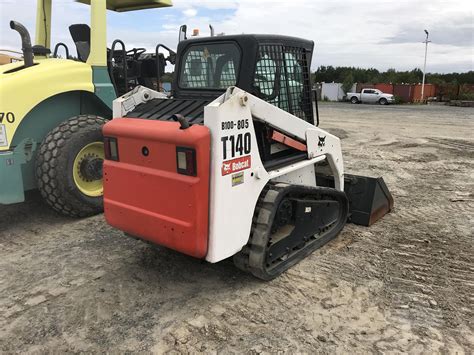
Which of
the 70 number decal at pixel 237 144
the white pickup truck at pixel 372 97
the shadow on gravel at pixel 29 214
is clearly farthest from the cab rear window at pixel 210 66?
the white pickup truck at pixel 372 97

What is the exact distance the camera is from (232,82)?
11.7 feet

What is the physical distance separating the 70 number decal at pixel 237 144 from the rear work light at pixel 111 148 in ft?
3.22

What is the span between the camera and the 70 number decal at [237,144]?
2908 mm

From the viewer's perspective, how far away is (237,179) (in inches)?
120

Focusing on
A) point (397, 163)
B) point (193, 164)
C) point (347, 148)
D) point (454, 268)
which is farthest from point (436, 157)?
point (193, 164)

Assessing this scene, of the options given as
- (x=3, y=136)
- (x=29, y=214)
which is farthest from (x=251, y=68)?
(x=29, y=214)

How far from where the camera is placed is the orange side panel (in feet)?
9.39

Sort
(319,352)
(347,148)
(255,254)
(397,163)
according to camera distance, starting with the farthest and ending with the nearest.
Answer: (347,148)
(397,163)
(255,254)
(319,352)

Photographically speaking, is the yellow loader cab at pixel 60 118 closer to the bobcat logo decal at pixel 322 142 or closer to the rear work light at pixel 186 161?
the rear work light at pixel 186 161

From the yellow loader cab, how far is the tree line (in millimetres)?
37117

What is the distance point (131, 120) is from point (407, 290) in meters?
2.53

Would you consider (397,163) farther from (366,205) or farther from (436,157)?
(366,205)

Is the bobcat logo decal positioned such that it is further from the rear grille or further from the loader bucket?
the rear grille

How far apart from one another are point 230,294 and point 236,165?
1002mm
